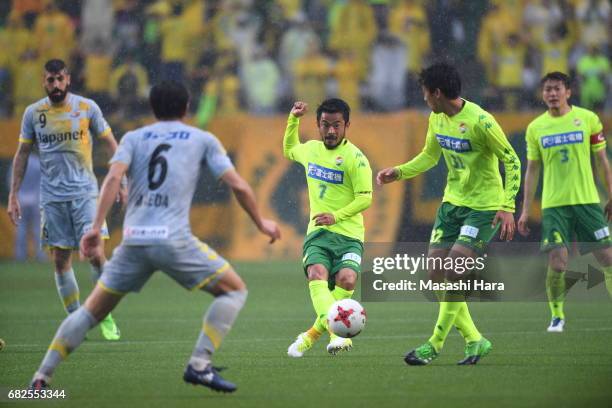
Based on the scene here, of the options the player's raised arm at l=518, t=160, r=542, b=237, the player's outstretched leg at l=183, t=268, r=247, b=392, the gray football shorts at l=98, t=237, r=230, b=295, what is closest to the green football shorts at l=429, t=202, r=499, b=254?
the player's raised arm at l=518, t=160, r=542, b=237

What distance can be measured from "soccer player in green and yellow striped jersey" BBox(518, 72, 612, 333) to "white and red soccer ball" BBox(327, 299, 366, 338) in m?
2.86

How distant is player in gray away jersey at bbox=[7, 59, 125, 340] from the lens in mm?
11688

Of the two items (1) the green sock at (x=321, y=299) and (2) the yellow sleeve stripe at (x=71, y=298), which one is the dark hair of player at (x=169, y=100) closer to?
(1) the green sock at (x=321, y=299)

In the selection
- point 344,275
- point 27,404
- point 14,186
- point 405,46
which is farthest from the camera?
point 405,46

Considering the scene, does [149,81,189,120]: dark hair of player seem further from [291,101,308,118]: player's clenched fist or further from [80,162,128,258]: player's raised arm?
[291,101,308,118]: player's clenched fist

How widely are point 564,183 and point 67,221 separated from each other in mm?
4761

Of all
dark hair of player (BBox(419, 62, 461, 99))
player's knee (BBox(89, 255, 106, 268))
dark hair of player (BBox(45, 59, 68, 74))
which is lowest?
player's knee (BBox(89, 255, 106, 268))

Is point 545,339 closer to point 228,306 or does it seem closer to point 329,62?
point 228,306

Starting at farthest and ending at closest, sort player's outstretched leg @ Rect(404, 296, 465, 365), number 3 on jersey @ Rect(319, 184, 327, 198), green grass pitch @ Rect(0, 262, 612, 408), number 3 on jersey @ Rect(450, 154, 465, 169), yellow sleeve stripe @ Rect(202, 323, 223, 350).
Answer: number 3 on jersey @ Rect(319, 184, 327, 198)
number 3 on jersey @ Rect(450, 154, 465, 169)
player's outstretched leg @ Rect(404, 296, 465, 365)
green grass pitch @ Rect(0, 262, 612, 408)
yellow sleeve stripe @ Rect(202, 323, 223, 350)

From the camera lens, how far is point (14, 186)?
11492 mm

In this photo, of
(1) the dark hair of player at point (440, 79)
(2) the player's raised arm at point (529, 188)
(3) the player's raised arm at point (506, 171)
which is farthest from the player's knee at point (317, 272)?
(2) the player's raised arm at point (529, 188)

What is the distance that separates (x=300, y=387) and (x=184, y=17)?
14.7 metres

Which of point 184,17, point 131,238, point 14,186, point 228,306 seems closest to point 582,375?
point 228,306

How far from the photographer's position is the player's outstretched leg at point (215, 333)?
306 inches
